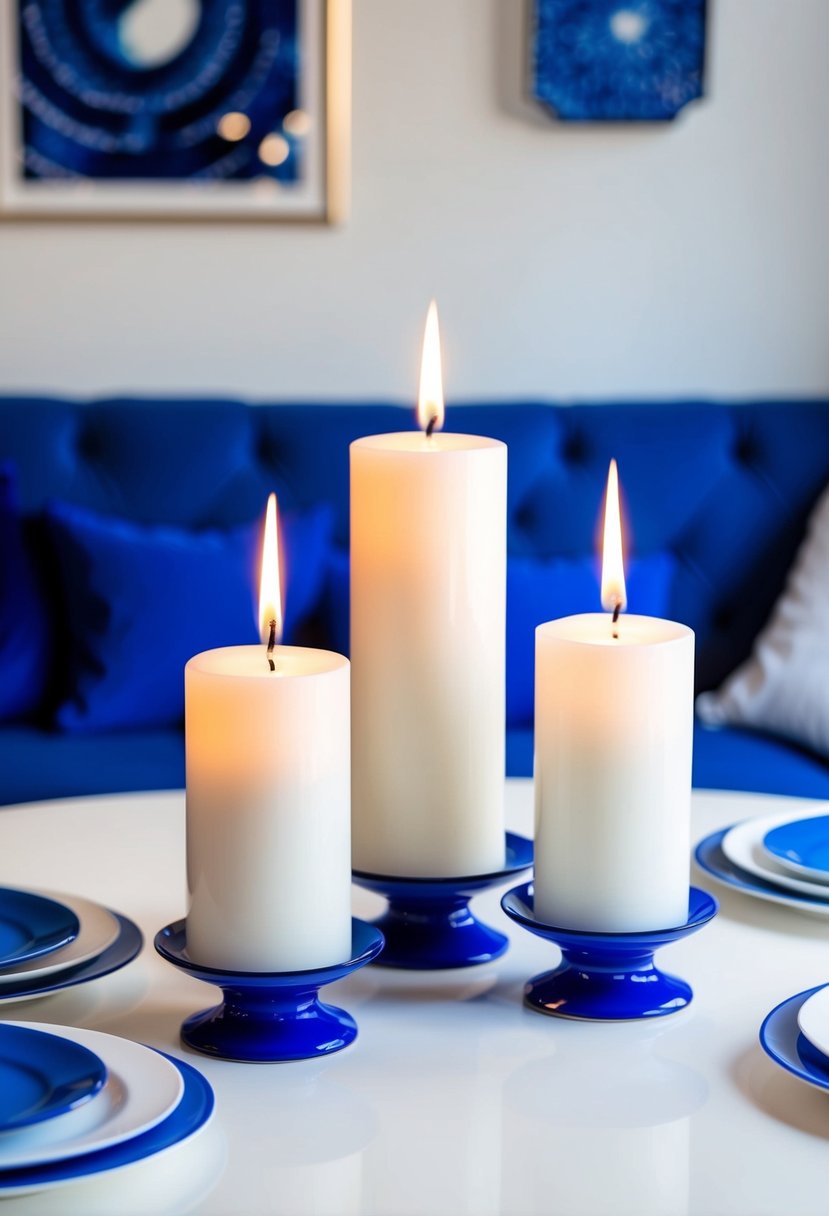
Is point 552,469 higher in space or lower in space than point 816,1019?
higher

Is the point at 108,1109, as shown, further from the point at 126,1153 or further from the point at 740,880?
the point at 740,880

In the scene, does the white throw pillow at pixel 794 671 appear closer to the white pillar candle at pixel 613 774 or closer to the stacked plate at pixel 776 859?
the stacked plate at pixel 776 859

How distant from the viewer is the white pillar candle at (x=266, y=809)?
0.81 metres

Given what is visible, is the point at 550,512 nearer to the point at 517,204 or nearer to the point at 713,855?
the point at 517,204

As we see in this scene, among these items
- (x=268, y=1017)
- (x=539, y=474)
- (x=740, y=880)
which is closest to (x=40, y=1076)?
(x=268, y=1017)

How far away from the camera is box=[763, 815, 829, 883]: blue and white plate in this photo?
3.61 feet

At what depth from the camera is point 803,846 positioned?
45.3 inches

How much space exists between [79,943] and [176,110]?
2.17m

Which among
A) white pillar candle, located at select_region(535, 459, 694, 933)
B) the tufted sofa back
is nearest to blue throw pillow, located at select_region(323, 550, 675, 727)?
the tufted sofa back

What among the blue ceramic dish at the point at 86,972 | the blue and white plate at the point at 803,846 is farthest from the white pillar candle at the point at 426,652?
the blue and white plate at the point at 803,846

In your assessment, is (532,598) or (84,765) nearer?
(84,765)

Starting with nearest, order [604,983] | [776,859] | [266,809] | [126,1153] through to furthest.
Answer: [126,1153], [266,809], [604,983], [776,859]

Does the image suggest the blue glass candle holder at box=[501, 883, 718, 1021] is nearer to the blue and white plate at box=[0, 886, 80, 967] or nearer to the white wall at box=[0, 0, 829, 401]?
the blue and white plate at box=[0, 886, 80, 967]

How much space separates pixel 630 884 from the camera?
2.88 feet
